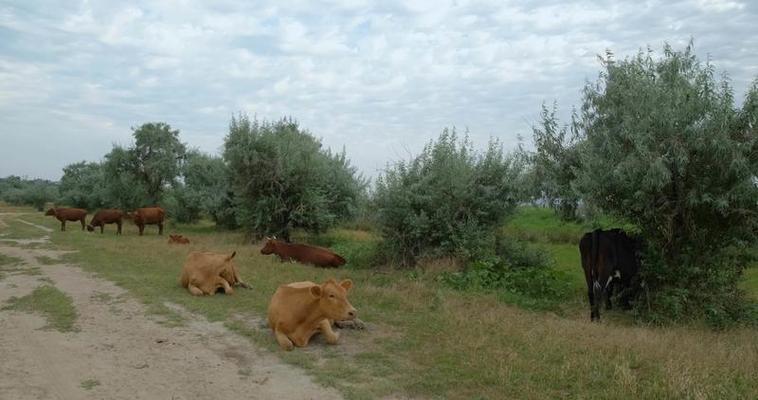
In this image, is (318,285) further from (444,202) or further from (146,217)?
(146,217)

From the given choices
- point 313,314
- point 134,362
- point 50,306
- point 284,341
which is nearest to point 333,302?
point 313,314

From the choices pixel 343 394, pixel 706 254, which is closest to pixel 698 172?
pixel 706 254

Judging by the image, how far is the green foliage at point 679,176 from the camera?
1048cm

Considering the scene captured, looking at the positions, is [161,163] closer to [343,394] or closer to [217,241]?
[217,241]

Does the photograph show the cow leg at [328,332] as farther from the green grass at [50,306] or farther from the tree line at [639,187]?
the tree line at [639,187]

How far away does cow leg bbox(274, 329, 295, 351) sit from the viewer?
7867mm

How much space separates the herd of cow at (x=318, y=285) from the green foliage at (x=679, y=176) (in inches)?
21.5

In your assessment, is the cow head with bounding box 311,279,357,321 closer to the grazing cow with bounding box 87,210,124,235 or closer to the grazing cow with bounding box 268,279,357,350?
the grazing cow with bounding box 268,279,357,350

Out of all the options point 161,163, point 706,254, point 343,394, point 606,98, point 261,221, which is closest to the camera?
point 343,394

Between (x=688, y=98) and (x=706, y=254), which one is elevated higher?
(x=688, y=98)

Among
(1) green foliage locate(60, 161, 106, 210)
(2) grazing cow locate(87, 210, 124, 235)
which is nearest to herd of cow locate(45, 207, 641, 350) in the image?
(2) grazing cow locate(87, 210, 124, 235)

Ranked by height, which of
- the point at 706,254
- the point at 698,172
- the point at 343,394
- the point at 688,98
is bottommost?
the point at 343,394

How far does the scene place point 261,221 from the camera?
2369 centimetres

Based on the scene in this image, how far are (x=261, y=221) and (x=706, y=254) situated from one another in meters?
16.2
